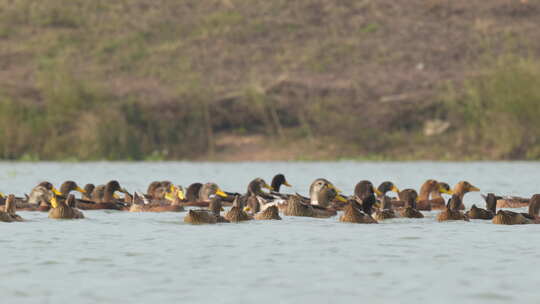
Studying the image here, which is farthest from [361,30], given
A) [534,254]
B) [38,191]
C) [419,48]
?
[534,254]

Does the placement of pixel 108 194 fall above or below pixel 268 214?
above

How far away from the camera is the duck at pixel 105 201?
21938 millimetres

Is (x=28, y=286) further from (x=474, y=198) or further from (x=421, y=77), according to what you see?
(x=421, y=77)

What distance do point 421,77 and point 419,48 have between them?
5.27 m

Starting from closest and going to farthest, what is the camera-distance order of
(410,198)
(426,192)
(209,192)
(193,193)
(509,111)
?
(410,198) → (209,192) → (193,193) → (426,192) → (509,111)

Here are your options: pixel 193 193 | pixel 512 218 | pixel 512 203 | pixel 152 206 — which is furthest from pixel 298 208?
pixel 512 203

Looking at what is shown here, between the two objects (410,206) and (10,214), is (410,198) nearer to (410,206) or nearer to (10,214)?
(410,206)

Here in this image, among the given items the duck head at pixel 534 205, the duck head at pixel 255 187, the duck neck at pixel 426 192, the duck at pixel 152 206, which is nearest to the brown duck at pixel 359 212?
the duck head at pixel 534 205

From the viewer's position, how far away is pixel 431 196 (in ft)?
80.1

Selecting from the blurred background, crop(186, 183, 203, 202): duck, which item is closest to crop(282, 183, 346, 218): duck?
crop(186, 183, 203, 202): duck

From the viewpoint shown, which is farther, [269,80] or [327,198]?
[269,80]

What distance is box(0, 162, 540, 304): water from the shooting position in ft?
36.9

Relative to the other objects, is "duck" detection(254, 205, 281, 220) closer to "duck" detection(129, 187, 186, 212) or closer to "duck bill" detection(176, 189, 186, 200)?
"duck" detection(129, 187, 186, 212)

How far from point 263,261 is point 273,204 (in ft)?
19.3
